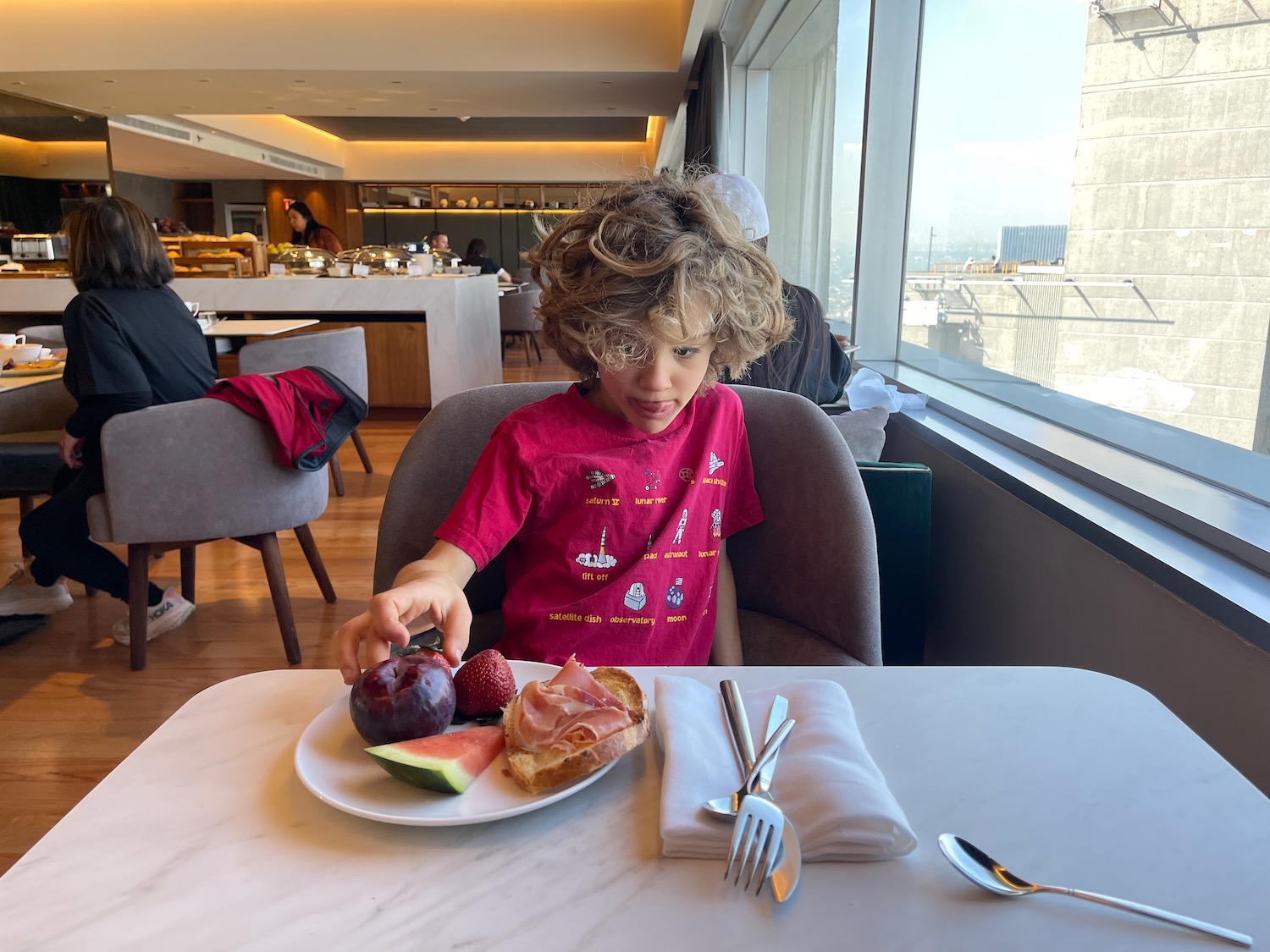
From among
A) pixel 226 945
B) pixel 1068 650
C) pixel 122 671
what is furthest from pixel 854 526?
pixel 122 671

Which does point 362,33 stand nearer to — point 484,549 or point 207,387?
point 207,387

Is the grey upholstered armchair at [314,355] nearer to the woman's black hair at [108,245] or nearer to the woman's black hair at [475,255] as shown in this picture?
the woman's black hair at [108,245]

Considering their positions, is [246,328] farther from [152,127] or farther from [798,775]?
[152,127]

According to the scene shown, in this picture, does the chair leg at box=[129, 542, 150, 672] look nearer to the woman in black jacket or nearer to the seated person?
the woman in black jacket

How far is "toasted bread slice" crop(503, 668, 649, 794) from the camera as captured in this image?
2.00 feet

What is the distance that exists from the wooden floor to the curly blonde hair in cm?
150

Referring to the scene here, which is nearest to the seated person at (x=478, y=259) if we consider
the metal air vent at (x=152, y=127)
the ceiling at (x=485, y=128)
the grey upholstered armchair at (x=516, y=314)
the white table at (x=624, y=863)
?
the grey upholstered armchair at (x=516, y=314)

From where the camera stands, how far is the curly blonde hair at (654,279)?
1.02 meters

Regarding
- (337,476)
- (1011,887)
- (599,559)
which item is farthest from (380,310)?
(1011,887)

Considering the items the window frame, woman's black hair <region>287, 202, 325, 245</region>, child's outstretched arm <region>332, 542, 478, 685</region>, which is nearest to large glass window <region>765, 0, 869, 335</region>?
the window frame

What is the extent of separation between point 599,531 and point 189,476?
65.0 inches

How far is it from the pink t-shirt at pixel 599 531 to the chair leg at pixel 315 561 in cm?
179

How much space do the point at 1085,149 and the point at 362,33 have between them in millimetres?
6717

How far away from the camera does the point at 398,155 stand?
1419cm
